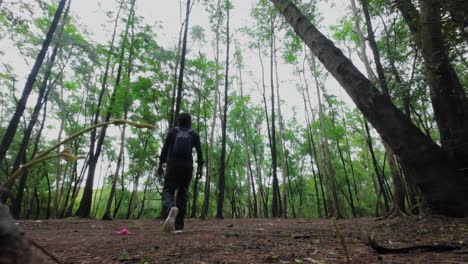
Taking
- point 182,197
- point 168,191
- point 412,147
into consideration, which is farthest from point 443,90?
point 168,191

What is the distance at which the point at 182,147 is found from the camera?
4.11 metres

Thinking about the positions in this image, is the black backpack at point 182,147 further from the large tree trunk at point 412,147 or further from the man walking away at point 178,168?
the large tree trunk at point 412,147

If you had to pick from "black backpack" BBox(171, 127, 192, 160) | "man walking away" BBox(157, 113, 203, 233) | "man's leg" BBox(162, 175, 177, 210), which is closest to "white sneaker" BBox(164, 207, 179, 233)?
"man walking away" BBox(157, 113, 203, 233)

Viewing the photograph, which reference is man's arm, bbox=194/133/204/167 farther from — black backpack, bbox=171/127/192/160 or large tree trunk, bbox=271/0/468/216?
large tree trunk, bbox=271/0/468/216

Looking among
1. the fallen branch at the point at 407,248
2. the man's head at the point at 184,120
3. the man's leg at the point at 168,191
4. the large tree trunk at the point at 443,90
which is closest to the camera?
the fallen branch at the point at 407,248

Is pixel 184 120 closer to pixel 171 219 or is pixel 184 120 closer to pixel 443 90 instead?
pixel 171 219

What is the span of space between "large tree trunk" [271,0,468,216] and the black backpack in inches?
97.4

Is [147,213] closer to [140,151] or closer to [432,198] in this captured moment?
[140,151]

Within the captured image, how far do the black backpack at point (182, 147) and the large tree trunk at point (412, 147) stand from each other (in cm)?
247

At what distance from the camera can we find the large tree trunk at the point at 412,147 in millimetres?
3336

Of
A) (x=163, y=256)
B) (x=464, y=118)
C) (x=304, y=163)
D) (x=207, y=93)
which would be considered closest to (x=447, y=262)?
(x=163, y=256)

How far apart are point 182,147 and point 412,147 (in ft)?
10.6

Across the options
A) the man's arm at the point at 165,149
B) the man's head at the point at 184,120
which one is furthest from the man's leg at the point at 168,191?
the man's head at the point at 184,120

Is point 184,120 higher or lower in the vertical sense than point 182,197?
higher
